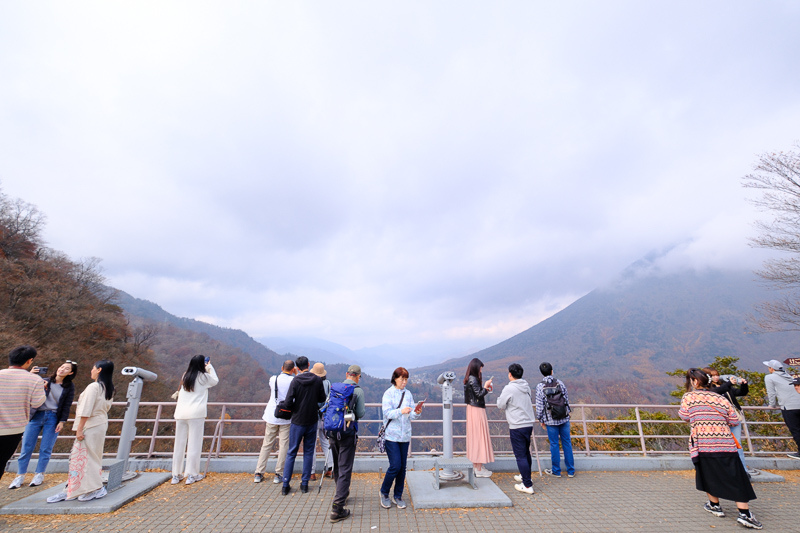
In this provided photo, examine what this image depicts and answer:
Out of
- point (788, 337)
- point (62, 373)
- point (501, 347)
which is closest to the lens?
point (62, 373)

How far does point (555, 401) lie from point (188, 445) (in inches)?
254

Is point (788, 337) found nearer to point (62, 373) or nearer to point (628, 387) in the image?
point (628, 387)

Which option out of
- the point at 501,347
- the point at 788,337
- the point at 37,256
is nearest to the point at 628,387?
the point at 501,347

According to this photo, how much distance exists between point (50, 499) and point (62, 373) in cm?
185

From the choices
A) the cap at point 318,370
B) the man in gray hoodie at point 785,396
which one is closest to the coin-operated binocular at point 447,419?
the cap at point 318,370

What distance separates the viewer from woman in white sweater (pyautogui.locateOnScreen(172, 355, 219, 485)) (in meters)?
5.46

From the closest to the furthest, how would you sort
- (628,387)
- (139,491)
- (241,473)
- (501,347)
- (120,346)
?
(139,491), (241,473), (120,346), (628,387), (501,347)

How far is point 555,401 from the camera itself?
5.81 meters

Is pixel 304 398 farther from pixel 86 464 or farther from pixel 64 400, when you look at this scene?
pixel 64 400

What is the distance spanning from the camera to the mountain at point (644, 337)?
101188 millimetres

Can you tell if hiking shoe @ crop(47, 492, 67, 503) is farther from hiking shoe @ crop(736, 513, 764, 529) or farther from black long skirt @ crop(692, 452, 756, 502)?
hiking shoe @ crop(736, 513, 764, 529)

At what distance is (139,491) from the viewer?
5012 mm

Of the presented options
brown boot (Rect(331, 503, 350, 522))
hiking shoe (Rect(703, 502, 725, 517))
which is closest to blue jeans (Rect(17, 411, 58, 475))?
brown boot (Rect(331, 503, 350, 522))

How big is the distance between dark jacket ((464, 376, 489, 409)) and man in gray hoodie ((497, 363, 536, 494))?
0.92 ft
